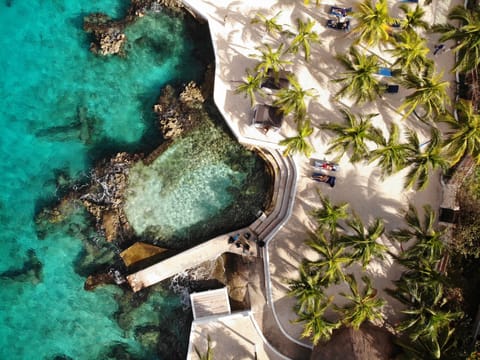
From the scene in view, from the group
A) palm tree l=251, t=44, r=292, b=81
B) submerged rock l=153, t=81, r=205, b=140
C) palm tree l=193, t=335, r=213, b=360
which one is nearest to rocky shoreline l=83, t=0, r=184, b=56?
submerged rock l=153, t=81, r=205, b=140

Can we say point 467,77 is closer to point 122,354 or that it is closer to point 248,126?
point 248,126

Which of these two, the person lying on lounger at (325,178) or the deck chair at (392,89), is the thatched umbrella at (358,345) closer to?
the person lying on lounger at (325,178)

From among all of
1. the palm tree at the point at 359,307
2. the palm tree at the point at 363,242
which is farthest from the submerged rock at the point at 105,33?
the palm tree at the point at 359,307

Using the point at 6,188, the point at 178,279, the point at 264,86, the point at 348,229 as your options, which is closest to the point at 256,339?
the point at 178,279

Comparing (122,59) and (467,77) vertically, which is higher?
(467,77)

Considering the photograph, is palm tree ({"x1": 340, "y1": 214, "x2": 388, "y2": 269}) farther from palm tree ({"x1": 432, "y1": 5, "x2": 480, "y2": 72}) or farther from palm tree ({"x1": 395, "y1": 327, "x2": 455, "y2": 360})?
palm tree ({"x1": 432, "y1": 5, "x2": 480, "y2": 72})
